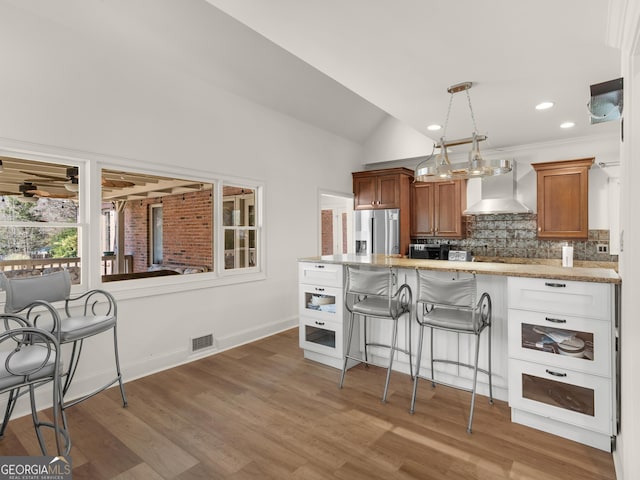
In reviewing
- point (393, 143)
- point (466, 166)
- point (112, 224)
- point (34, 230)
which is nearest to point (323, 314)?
point (466, 166)

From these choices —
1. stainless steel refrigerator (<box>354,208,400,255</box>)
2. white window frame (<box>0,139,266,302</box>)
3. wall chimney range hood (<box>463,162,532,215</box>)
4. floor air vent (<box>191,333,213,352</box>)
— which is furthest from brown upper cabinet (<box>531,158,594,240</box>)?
floor air vent (<box>191,333,213,352</box>)

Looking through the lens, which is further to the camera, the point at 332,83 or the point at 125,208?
the point at 125,208

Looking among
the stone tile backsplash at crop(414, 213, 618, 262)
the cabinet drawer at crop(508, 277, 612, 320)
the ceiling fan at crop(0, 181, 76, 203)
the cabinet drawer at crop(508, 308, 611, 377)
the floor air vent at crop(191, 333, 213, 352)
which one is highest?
the ceiling fan at crop(0, 181, 76, 203)

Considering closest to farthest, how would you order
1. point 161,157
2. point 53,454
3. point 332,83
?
point 53,454, point 161,157, point 332,83

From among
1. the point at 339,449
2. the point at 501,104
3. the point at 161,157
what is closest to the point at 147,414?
the point at 339,449

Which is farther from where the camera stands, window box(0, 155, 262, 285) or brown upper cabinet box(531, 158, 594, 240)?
brown upper cabinet box(531, 158, 594, 240)

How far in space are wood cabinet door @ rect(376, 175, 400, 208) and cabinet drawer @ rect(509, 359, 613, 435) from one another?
3606mm

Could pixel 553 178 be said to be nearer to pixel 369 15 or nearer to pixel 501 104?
pixel 501 104

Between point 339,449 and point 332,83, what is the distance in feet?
13.8

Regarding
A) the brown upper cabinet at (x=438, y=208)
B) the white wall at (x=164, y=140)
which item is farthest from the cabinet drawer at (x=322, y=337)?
the brown upper cabinet at (x=438, y=208)

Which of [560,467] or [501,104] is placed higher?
[501,104]

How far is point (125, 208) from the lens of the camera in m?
7.62

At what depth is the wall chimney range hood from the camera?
475 centimetres

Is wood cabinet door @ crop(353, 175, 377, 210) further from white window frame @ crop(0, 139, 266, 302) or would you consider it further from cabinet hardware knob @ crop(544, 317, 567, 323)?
cabinet hardware knob @ crop(544, 317, 567, 323)
